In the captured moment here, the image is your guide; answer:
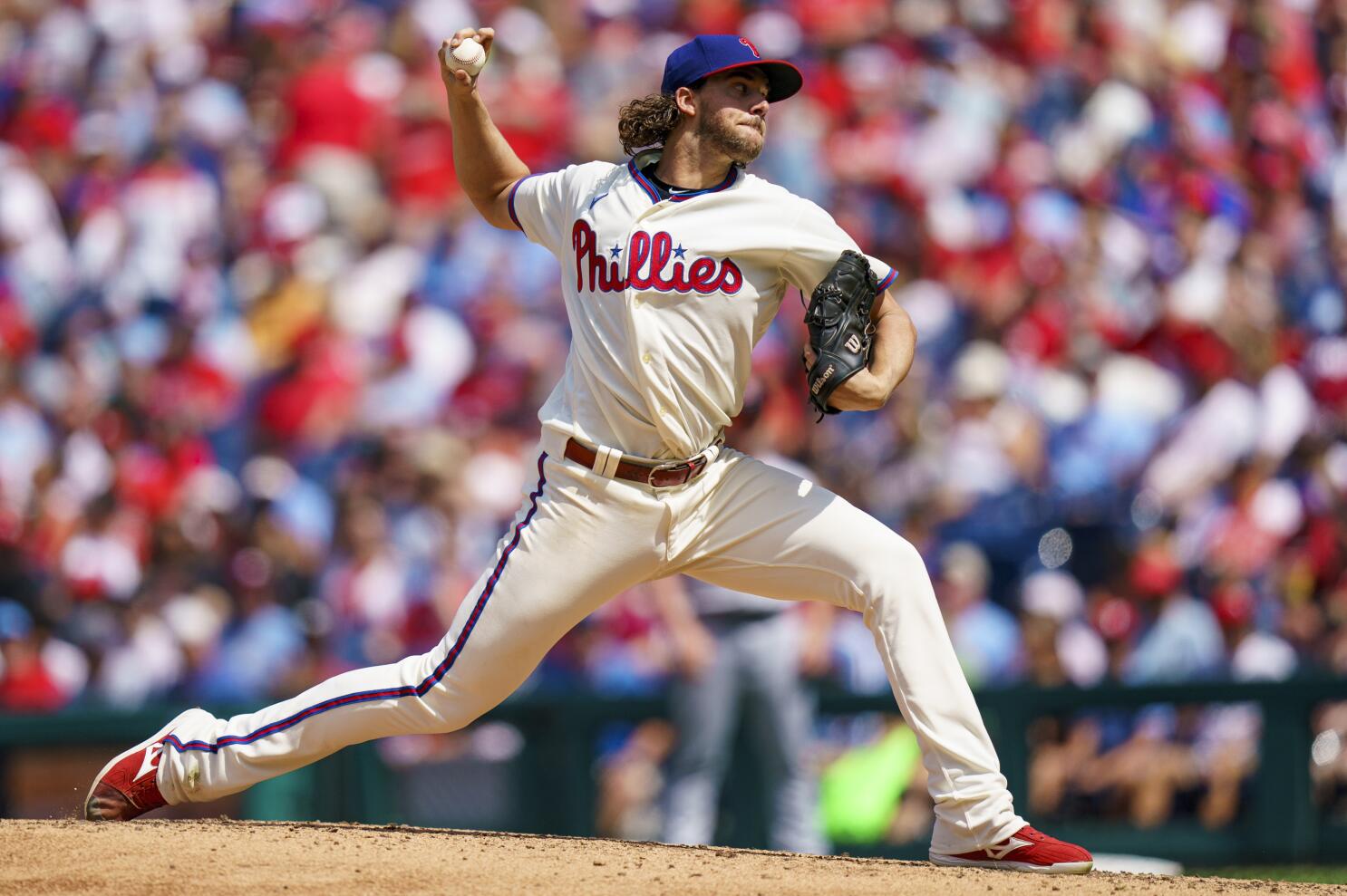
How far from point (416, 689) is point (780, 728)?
2.06 m

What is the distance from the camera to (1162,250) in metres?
7.80

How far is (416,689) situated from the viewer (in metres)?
3.46

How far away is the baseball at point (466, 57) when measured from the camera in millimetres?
3514

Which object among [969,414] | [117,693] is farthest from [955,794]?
[117,693]

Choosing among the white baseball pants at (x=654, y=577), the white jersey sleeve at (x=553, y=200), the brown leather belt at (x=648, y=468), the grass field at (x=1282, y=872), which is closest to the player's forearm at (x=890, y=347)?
the white baseball pants at (x=654, y=577)

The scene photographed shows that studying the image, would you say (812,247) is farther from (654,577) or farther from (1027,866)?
(1027,866)

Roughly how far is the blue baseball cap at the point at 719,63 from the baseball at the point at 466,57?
1.30ft

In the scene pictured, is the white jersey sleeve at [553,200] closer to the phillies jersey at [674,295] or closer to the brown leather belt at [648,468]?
the phillies jersey at [674,295]

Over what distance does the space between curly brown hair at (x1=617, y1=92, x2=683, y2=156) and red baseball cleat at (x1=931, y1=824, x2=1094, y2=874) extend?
1.64 m

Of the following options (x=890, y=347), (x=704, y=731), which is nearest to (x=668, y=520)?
(x=890, y=347)

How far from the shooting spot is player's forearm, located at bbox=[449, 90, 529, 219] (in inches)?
144

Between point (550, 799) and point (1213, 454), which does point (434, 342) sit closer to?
point (550, 799)

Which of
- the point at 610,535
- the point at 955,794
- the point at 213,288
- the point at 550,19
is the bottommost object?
the point at 955,794

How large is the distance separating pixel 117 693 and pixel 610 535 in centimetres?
410
